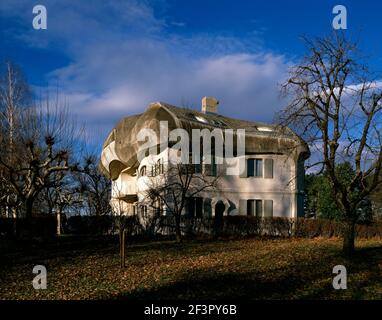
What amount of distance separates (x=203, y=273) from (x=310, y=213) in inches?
1769

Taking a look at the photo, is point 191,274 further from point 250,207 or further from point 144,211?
point 250,207

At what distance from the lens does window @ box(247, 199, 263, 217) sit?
31141 millimetres

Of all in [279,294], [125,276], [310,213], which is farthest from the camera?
[310,213]

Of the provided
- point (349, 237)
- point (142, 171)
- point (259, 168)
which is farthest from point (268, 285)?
point (142, 171)

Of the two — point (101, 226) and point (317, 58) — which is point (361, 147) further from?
point (101, 226)

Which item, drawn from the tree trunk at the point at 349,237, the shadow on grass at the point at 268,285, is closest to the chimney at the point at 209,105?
the tree trunk at the point at 349,237

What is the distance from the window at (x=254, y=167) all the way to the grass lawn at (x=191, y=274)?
1234cm

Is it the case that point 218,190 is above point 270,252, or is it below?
above

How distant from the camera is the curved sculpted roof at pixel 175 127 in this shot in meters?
28.6

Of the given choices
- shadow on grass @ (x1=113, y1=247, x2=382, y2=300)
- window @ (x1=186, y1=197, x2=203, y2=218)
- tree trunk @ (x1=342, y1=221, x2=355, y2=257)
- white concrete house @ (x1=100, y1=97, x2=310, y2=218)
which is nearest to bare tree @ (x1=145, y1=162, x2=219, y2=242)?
white concrete house @ (x1=100, y1=97, x2=310, y2=218)

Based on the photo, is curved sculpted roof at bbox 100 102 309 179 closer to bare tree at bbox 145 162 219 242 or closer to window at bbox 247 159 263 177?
window at bbox 247 159 263 177
